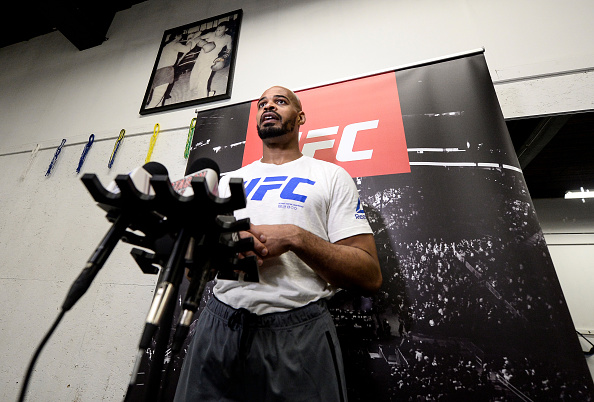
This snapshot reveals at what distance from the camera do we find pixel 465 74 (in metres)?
1.21

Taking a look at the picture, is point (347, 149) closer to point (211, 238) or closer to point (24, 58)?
point (211, 238)

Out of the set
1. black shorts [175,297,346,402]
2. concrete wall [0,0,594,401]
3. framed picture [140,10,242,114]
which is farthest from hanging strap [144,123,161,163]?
black shorts [175,297,346,402]

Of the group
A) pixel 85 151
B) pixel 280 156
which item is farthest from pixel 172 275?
pixel 85 151

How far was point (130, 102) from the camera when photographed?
79.4 inches

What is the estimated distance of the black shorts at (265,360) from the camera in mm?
646

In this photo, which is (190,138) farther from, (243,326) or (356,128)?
(243,326)

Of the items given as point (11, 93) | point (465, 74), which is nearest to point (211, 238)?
point (465, 74)

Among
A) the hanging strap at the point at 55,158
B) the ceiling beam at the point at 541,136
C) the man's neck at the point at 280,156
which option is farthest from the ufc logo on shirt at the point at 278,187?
the hanging strap at the point at 55,158

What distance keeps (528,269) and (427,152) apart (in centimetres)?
53

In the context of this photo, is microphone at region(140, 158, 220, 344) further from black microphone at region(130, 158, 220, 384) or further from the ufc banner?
the ufc banner

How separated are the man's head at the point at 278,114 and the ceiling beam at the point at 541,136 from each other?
44.1 inches

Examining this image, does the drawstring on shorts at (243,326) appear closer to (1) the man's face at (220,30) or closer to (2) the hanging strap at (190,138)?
(2) the hanging strap at (190,138)

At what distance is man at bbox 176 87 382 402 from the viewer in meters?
0.65

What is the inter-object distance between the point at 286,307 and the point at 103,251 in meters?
0.45
